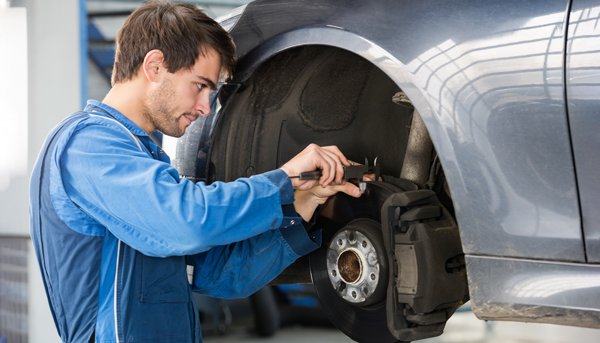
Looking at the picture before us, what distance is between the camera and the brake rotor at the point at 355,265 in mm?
1128

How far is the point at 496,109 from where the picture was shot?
0.78 metres

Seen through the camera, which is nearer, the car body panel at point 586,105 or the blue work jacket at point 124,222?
the car body panel at point 586,105

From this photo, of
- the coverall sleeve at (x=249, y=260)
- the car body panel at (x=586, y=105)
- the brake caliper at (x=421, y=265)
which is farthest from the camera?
the coverall sleeve at (x=249, y=260)

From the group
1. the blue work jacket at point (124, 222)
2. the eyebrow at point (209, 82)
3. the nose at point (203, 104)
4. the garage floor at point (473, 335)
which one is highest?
the eyebrow at point (209, 82)

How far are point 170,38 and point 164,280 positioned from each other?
0.51m

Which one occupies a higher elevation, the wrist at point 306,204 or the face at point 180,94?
the face at point 180,94

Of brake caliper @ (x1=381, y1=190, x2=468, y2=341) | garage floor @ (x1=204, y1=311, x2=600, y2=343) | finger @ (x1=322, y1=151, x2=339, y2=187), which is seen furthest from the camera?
garage floor @ (x1=204, y1=311, x2=600, y2=343)

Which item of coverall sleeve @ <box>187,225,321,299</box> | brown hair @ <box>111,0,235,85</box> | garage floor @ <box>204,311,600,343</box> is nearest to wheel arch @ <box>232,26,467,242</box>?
brown hair @ <box>111,0,235,85</box>

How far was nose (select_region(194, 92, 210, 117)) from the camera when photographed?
1174 millimetres

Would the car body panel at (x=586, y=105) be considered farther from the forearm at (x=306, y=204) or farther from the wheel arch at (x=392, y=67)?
the forearm at (x=306, y=204)

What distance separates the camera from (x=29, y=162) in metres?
3.08

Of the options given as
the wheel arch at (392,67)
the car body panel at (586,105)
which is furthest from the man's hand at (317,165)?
the car body panel at (586,105)

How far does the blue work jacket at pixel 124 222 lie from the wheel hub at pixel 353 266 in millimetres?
159

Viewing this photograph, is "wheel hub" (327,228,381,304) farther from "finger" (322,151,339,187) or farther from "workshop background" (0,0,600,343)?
"workshop background" (0,0,600,343)
